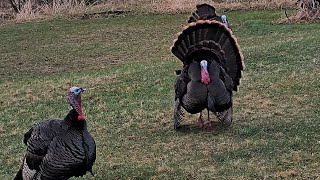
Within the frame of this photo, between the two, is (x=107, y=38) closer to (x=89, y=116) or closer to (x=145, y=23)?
(x=145, y=23)

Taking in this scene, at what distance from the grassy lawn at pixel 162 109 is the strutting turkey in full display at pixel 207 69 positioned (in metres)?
0.36

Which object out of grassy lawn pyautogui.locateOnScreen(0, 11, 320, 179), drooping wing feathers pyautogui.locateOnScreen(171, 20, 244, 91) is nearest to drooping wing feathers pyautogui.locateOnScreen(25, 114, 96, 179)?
grassy lawn pyautogui.locateOnScreen(0, 11, 320, 179)

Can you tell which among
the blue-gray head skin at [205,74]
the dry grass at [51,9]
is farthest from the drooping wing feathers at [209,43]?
the dry grass at [51,9]

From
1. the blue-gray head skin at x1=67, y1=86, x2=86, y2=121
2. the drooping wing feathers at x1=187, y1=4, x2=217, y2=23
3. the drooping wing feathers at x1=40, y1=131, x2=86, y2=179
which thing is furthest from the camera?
the drooping wing feathers at x1=187, y1=4, x2=217, y2=23

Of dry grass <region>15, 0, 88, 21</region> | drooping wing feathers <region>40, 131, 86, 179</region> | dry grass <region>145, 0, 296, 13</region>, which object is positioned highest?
drooping wing feathers <region>40, 131, 86, 179</region>

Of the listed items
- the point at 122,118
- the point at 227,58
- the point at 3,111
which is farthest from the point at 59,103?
the point at 227,58

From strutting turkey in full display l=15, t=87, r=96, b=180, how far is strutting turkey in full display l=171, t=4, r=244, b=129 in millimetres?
1916

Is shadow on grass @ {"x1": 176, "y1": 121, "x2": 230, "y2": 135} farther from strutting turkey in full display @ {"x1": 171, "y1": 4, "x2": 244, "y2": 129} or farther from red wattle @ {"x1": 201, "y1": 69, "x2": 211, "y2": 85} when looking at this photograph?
red wattle @ {"x1": 201, "y1": 69, "x2": 211, "y2": 85}

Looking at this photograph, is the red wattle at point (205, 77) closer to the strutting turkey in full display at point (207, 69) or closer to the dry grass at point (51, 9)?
the strutting turkey in full display at point (207, 69)

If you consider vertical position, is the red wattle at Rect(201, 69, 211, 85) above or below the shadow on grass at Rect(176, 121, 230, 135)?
above

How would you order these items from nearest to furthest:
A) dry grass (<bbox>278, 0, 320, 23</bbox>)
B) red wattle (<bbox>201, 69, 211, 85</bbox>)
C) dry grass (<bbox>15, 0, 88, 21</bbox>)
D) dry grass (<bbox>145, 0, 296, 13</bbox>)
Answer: red wattle (<bbox>201, 69, 211, 85</bbox>), dry grass (<bbox>278, 0, 320, 23</bbox>), dry grass (<bbox>145, 0, 296, 13</bbox>), dry grass (<bbox>15, 0, 88, 21</bbox>)

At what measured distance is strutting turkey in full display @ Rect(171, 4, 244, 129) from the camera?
6.46 metres

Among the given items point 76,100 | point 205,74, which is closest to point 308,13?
point 205,74

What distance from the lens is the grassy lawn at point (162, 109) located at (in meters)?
5.59
